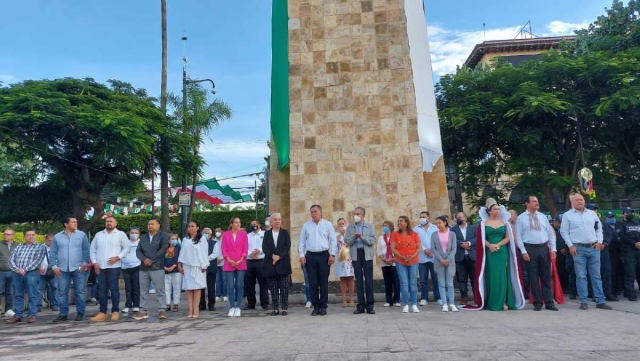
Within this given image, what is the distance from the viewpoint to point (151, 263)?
906cm

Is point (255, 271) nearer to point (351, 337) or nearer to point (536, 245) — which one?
point (351, 337)

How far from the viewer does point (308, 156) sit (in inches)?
507

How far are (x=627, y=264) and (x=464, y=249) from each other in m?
3.39

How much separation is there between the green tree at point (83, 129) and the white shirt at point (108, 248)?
10.2 metres

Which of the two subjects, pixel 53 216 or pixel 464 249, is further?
pixel 53 216

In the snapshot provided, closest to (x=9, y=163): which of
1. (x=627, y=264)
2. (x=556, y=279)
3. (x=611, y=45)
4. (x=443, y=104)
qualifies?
(x=443, y=104)

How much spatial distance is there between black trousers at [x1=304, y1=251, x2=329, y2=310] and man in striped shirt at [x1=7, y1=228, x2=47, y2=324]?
535 centimetres

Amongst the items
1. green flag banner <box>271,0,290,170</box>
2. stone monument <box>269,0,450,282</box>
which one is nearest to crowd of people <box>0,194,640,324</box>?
stone monument <box>269,0,450,282</box>

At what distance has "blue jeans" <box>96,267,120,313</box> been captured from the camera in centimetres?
919

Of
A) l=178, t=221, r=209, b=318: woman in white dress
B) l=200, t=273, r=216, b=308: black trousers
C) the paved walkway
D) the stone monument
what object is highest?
the stone monument

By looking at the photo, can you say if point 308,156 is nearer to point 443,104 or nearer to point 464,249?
point 464,249

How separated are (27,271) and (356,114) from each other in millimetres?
8054

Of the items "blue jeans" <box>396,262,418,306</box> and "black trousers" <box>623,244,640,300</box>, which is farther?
"black trousers" <box>623,244,640,300</box>

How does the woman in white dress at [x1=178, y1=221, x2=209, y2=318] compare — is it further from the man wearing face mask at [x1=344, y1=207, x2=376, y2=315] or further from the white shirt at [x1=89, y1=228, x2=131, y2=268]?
the man wearing face mask at [x1=344, y1=207, x2=376, y2=315]
